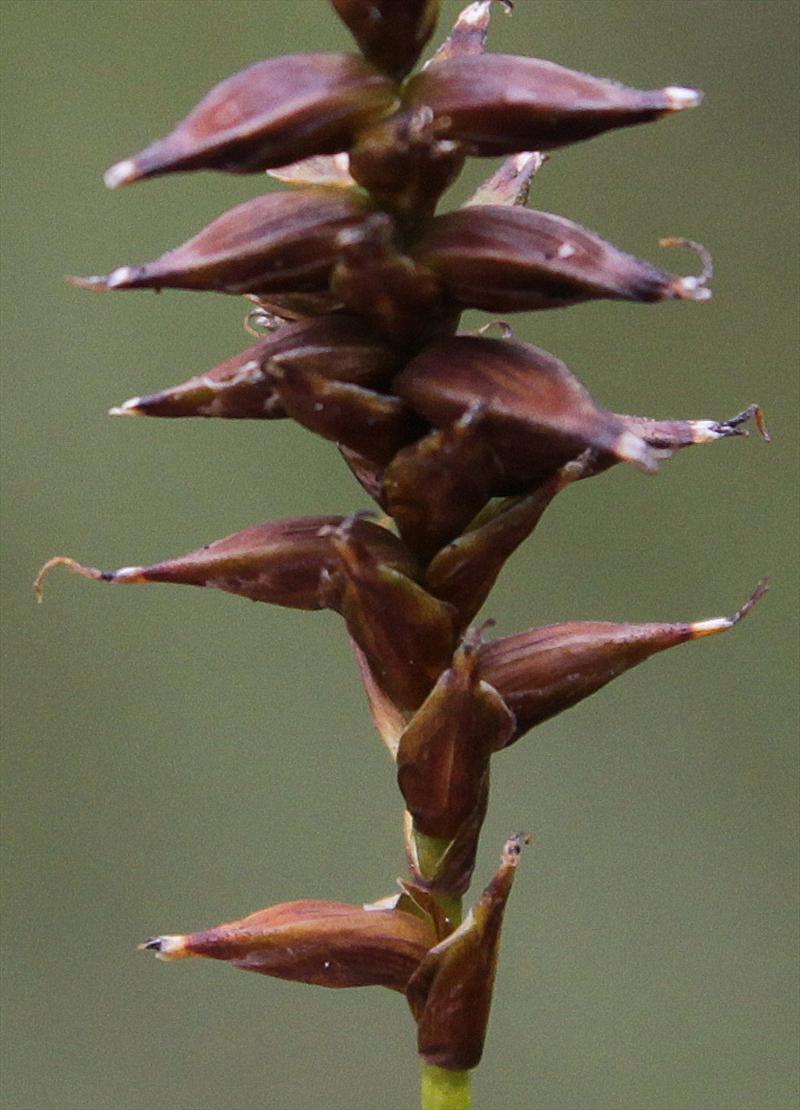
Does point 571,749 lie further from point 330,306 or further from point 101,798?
point 330,306

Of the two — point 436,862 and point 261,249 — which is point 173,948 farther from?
point 261,249

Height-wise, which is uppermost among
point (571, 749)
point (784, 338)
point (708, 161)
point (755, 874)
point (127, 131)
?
point (127, 131)

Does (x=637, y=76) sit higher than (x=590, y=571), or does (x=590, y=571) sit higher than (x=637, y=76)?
(x=637, y=76)

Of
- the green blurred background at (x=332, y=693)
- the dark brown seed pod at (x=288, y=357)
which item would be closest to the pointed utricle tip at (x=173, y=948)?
the dark brown seed pod at (x=288, y=357)

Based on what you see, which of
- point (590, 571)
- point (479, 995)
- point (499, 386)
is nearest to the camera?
point (499, 386)

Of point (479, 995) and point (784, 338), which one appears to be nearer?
point (479, 995)

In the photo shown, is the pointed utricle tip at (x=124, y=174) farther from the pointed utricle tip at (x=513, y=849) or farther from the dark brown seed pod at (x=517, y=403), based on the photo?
the pointed utricle tip at (x=513, y=849)

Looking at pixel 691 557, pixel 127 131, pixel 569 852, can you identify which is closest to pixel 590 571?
pixel 691 557
